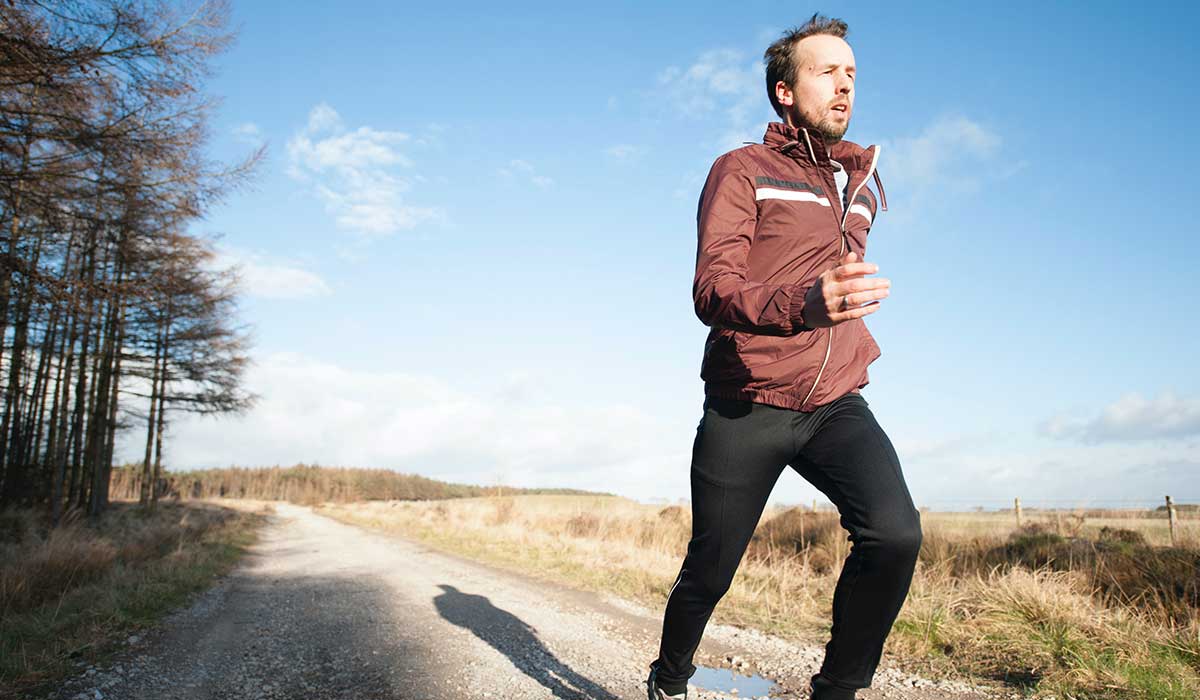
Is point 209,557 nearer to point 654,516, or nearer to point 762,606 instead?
point 762,606

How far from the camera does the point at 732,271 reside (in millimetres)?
1983

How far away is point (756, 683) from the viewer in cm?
386

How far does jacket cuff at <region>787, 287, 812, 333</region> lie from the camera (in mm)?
1655

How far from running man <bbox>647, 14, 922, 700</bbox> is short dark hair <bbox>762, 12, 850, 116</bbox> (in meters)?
0.02

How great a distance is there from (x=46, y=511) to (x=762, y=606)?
55.3ft

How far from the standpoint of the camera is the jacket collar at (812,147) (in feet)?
7.93

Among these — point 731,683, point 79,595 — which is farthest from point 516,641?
point 79,595

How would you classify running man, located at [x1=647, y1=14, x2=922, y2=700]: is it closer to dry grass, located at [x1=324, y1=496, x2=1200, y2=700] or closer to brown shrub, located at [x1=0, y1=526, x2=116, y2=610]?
dry grass, located at [x1=324, y1=496, x2=1200, y2=700]

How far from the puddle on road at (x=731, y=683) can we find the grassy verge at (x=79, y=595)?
11.6ft

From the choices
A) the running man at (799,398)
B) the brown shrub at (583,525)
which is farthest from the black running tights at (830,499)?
the brown shrub at (583,525)

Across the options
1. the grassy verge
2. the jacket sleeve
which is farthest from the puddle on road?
the grassy verge

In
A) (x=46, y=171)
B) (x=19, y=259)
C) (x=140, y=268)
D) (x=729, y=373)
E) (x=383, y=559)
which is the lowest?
(x=383, y=559)

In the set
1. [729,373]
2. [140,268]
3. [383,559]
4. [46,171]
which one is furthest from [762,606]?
→ [140,268]

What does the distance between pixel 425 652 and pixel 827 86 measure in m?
3.87
